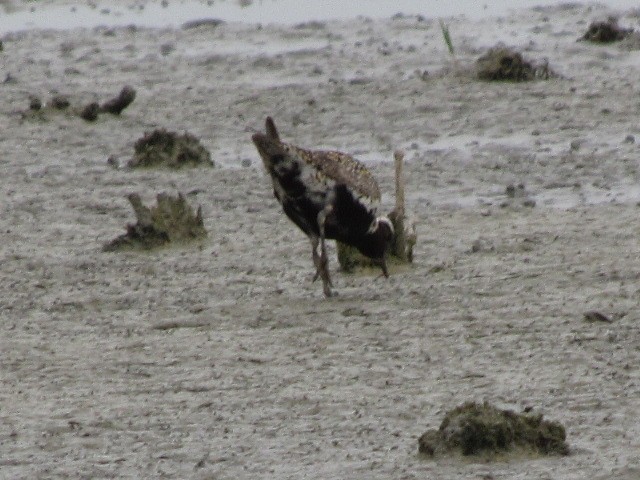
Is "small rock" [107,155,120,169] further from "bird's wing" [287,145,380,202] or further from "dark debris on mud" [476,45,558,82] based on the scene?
"bird's wing" [287,145,380,202]

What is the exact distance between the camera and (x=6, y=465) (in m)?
6.55

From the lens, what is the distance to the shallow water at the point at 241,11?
1895 cm

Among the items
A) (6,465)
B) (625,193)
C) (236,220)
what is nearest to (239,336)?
(6,465)

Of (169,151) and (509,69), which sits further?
(509,69)

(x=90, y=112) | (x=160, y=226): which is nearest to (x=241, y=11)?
(x=90, y=112)

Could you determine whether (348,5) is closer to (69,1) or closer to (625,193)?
(69,1)

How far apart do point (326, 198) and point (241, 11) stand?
11105 millimetres

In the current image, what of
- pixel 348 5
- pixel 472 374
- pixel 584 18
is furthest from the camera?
pixel 348 5

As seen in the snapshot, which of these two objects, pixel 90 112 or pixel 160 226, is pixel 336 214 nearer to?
pixel 160 226

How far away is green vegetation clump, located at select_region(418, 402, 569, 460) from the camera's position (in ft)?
20.7

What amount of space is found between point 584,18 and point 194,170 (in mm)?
6410

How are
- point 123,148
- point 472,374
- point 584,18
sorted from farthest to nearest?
point 584,18 < point 123,148 < point 472,374

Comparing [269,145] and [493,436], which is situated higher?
[269,145]

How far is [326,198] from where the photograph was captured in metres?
9.16
